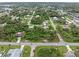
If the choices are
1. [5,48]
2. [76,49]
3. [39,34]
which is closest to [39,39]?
[39,34]

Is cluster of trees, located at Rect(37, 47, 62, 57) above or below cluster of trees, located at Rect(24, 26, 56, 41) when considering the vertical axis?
below

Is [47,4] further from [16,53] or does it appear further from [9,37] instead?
[16,53]

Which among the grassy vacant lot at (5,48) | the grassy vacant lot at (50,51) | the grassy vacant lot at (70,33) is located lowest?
the grassy vacant lot at (50,51)

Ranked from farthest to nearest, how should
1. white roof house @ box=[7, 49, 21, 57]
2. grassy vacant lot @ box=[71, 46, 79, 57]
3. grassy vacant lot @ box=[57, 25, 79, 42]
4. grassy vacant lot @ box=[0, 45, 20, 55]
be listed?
grassy vacant lot @ box=[57, 25, 79, 42]
grassy vacant lot @ box=[0, 45, 20, 55]
grassy vacant lot @ box=[71, 46, 79, 57]
white roof house @ box=[7, 49, 21, 57]

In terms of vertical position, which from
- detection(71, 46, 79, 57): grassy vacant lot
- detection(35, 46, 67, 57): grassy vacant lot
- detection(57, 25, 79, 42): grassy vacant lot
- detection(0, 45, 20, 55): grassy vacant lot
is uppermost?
detection(57, 25, 79, 42): grassy vacant lot

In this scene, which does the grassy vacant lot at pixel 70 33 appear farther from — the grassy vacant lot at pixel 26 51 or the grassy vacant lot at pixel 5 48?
the grassy vacant lot at pixel 5 48

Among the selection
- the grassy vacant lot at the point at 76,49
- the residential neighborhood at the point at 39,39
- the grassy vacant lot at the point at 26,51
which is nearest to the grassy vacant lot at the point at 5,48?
the residential neighborhood at the point at 39,39

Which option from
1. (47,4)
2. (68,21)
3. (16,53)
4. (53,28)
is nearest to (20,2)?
(47,4)

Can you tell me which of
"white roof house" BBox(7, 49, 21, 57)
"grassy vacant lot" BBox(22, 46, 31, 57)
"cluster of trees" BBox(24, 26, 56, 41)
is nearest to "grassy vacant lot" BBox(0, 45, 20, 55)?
"white roof house" BBox(7, 49, 21, 57)

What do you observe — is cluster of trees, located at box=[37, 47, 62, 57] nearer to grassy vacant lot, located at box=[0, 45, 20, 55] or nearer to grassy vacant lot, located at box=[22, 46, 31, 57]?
grassy vacant lot, located at box=[22, 46, 31, 57]
